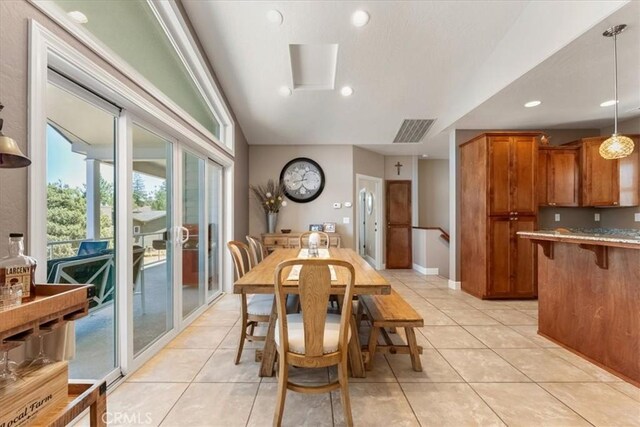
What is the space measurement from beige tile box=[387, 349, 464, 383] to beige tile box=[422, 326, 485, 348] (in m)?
0.24

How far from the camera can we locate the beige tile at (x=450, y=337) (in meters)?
2.41

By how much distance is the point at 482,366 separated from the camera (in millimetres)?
2082

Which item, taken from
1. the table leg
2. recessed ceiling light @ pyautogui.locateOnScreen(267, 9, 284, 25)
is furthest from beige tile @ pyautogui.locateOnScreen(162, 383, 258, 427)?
recessed ceiling light @ pyautogui.locateOnScreen(267, 9, 284, 25)

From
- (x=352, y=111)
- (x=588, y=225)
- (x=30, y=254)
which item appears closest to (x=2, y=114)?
(x=30, y=254)

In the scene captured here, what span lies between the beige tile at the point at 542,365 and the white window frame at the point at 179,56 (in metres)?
3.44

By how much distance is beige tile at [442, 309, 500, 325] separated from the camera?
2.92 m

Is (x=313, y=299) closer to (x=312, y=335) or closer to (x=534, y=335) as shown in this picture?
(x=312, y=335)

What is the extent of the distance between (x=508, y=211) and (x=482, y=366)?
2.33 metres

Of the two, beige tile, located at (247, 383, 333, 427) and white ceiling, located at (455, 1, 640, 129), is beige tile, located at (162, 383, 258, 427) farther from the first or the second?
white ceiling, located at (455, 1, 640, 129)

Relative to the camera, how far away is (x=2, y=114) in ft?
3.51

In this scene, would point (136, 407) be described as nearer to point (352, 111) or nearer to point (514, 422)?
point (514, 422)

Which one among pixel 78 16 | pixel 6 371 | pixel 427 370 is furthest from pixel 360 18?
pixel 6 371

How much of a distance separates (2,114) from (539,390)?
3199 mm

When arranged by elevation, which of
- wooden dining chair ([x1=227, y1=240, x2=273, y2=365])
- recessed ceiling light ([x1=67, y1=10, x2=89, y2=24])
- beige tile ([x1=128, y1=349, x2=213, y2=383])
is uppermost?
recessed ceiling light ([x1=67, y1=10, x2=89, y2=24])
